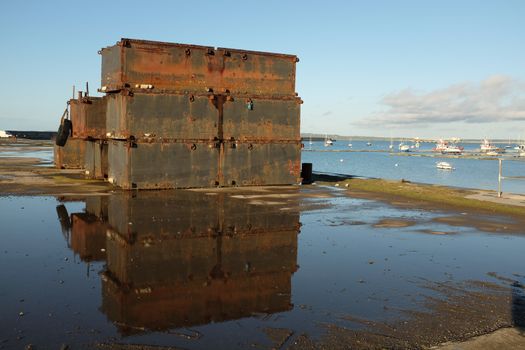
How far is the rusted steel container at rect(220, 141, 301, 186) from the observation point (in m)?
22.9

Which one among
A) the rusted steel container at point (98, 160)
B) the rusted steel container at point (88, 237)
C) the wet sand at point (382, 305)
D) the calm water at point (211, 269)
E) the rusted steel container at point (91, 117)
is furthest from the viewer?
the rusted steel container at point (91, 117)

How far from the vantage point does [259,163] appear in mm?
23750

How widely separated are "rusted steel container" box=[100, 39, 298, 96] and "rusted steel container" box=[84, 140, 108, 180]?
338 cm

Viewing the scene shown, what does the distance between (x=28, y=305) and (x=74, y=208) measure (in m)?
9.31

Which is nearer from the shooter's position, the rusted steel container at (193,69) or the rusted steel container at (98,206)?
the rusted steel container at (98,206)

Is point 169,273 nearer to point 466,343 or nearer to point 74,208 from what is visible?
point 466,343

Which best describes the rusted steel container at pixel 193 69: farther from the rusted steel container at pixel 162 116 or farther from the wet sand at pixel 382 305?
the wet sand at pixel 382 305

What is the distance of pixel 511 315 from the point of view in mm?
6746

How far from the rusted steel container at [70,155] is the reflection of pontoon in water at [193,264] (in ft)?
62.7

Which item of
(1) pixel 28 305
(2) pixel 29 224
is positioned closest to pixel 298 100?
(2) pixel 29 224

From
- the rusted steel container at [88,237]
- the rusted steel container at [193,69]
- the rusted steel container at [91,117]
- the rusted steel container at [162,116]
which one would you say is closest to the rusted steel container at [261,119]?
→ the rusted steel container at [193,69]

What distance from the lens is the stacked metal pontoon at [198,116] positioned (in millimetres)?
20797

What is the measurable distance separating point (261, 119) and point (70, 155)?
1627cm

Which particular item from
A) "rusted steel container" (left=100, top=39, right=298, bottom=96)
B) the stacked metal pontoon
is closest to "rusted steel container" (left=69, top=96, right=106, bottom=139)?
the stacked metal pontoon
